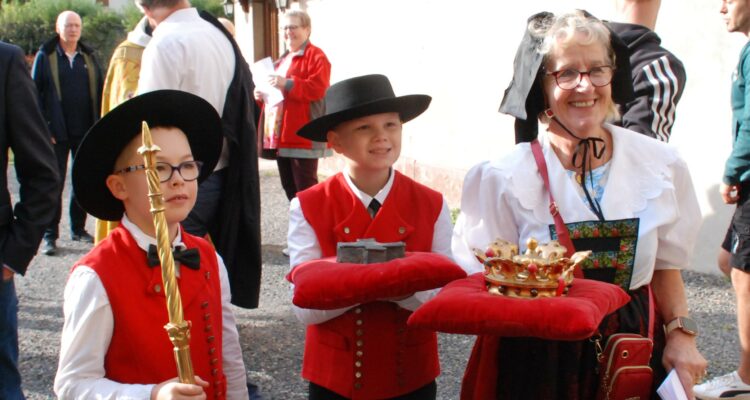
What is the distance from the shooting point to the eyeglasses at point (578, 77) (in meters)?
2.44

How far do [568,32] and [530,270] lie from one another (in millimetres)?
827

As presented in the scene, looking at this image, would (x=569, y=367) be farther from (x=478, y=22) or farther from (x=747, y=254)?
(x=478, y=22)

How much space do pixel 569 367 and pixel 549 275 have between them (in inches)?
14.8

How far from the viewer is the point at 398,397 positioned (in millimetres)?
2861

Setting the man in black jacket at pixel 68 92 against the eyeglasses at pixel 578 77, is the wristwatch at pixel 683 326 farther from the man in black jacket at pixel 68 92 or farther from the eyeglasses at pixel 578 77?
the man in black jacket at pixel 68 92

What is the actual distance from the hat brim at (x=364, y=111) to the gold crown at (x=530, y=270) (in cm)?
86

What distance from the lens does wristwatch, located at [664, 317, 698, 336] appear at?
241 cm

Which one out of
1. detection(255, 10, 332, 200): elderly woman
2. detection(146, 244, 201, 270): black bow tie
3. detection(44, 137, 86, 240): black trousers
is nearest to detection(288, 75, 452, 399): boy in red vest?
detection(146, 244, 201, 270): black bow tie

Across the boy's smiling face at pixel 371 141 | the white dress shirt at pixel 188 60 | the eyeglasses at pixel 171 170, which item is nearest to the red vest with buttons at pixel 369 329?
the boy's smiling face at pixel 371 141

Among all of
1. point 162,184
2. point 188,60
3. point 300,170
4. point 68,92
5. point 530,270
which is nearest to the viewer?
point 530,270

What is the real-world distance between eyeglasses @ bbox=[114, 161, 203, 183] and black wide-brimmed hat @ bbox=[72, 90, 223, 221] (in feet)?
0.23

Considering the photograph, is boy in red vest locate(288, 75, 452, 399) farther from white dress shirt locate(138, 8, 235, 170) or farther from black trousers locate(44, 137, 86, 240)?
black trousers locate(44, 137, 86, 240)

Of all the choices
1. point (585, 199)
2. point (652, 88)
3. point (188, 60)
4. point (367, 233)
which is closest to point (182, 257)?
point (367, 233)

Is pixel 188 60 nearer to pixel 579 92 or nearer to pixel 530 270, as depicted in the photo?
pixel 579 92
